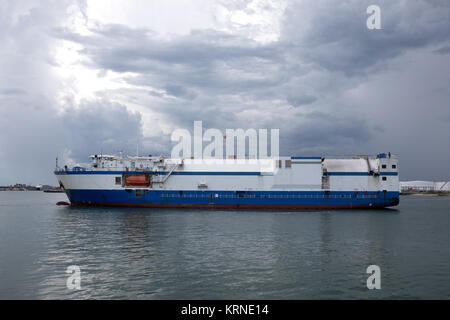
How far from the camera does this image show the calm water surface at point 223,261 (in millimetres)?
15648

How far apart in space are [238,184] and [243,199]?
266 cm

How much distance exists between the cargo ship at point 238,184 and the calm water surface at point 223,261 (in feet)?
73.5

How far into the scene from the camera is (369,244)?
87.7 ft

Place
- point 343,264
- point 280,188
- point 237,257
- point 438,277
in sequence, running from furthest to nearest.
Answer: point 280,188
point 237,257
point 343,264
point 438,277

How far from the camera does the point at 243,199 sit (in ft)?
190

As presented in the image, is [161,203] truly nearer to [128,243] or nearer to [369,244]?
[128,243]
